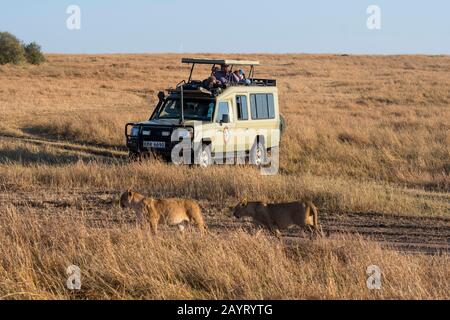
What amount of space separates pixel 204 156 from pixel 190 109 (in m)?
1.33

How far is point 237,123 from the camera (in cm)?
1592

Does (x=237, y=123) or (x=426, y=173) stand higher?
(x=237, y=123)

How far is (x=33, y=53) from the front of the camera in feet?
217

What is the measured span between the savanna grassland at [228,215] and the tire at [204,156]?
0.95 m

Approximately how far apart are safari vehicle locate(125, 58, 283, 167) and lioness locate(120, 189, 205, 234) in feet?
19.8

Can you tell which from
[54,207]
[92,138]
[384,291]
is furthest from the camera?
[92,138]

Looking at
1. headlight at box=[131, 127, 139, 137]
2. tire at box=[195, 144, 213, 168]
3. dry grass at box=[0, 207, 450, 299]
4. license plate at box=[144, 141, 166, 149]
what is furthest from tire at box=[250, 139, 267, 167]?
dry grass at box=[0, 207, 450, 299]

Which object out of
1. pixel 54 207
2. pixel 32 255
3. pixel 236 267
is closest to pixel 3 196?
pixel 54 207

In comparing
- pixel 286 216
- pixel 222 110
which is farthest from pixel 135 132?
pixel 286 216

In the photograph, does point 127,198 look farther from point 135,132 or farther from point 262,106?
point 262,106

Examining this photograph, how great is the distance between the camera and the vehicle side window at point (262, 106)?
1656 centimetres

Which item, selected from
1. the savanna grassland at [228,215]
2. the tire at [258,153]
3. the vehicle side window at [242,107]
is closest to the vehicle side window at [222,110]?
the vehicle side window at [242,107]
